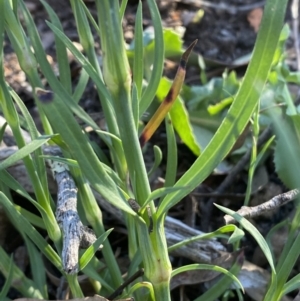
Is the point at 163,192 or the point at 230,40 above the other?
the point at 163,192

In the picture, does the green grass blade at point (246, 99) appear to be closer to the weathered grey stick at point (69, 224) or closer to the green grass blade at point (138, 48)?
the weathered grey stick at point (69, 224)

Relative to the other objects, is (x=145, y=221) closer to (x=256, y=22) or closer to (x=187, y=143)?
(x=187, y=143)

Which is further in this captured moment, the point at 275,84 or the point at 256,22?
the point at 256,22

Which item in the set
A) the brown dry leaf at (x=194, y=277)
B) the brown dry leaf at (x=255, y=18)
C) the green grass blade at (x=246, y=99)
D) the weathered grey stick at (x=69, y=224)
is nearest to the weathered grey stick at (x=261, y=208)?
the green grass blade at (x=246, y=99)

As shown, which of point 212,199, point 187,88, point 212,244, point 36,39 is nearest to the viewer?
point 36,39

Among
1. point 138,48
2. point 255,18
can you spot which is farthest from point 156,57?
point 255,18

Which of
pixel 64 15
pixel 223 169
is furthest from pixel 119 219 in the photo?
pixel 64 15

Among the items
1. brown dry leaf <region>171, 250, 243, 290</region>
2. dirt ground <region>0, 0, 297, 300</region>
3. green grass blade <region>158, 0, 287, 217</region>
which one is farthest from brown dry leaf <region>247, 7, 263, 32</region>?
green grass blade <region>158, 0, 287, 217</region>

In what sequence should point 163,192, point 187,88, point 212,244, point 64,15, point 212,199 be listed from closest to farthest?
point 163,192 → point 212,244 → point 212,199 → point 187,88 → point 64,15

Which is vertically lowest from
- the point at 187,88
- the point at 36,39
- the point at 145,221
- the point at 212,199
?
the point at 212,199
